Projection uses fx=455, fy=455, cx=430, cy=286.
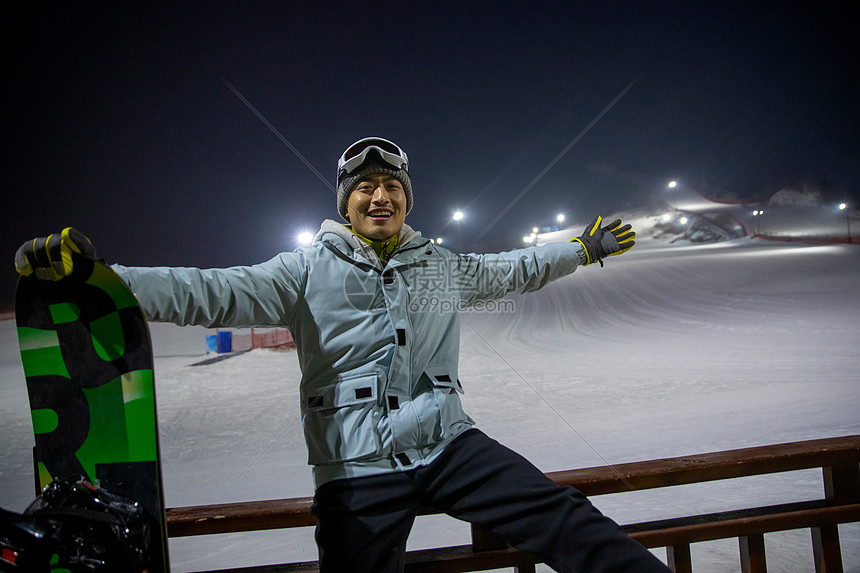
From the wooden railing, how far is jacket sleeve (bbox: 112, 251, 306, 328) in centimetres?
67

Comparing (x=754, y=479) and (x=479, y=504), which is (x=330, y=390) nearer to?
(x=479, y=504)

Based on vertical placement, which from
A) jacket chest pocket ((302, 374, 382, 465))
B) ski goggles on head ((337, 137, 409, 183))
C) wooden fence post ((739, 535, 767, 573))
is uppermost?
ski goggles on head ((337, 137, 409, 183))

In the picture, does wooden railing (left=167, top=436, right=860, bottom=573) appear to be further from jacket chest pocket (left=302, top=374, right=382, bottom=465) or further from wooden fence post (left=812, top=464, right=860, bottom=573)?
jacket chest pocket (left=302, top=374, right=382, bottom=465)

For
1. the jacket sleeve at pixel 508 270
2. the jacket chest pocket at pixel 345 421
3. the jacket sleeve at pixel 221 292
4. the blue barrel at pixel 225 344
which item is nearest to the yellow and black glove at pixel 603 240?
the jacket sleeve at pixel 508 270

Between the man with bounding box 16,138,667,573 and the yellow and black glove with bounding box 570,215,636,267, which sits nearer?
the man with bounding box 16,138,667,573

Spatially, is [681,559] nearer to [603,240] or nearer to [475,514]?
[475,514]

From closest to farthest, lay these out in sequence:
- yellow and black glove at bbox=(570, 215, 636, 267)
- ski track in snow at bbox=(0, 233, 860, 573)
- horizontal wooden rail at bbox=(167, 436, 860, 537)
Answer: horizontal wooden rail at bbox=(167, 436, 860, 537) → yellow and black glove at bbox=(570, 215, 636, 267) → ski track in snow at bbox=(0, 233, 860, 573)

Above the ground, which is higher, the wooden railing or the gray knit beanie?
the gray knit beanie

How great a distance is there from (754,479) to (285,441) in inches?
181

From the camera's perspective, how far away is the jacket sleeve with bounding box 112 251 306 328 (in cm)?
131

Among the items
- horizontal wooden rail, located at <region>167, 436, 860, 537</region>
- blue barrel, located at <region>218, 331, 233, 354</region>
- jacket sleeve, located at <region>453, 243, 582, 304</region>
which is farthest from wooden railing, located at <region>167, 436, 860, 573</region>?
blue barrel, located at <region>218, 331, 233, 354</region>

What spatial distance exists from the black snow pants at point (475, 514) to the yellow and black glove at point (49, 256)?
99 centimetres

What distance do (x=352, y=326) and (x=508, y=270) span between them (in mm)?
758

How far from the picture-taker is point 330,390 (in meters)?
1.48
